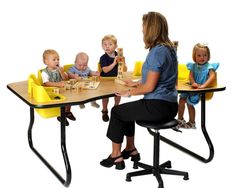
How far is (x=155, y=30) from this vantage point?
5.41m

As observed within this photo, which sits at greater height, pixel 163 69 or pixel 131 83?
pixel 163 69

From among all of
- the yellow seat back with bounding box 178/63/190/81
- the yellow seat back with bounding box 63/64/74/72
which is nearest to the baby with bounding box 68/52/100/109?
the yellow seat back with bounding box 63/64/74/72

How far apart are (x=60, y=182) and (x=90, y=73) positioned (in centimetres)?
144

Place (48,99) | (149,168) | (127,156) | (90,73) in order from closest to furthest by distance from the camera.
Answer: (48,99) → (149,168) → (127,156) → (90,73)

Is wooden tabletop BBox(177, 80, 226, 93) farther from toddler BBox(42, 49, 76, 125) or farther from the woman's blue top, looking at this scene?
toddler BBox(42, 49, 76, 125)

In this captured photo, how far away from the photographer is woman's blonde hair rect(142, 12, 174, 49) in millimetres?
5410

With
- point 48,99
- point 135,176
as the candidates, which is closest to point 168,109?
point 135,176

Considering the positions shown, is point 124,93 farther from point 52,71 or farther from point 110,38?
point 110,38

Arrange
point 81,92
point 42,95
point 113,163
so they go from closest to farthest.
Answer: point 42,95, point 81,92, point 113,163

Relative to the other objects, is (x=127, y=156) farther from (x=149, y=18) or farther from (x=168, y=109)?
(x=149, y=18)

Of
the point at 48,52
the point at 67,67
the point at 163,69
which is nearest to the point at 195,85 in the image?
the point at 163,69

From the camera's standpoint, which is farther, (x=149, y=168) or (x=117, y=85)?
(x=117, y=85)

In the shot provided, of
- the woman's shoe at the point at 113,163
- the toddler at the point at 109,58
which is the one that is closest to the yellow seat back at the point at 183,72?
the toddler at the point at 109,58

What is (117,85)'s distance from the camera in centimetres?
613
